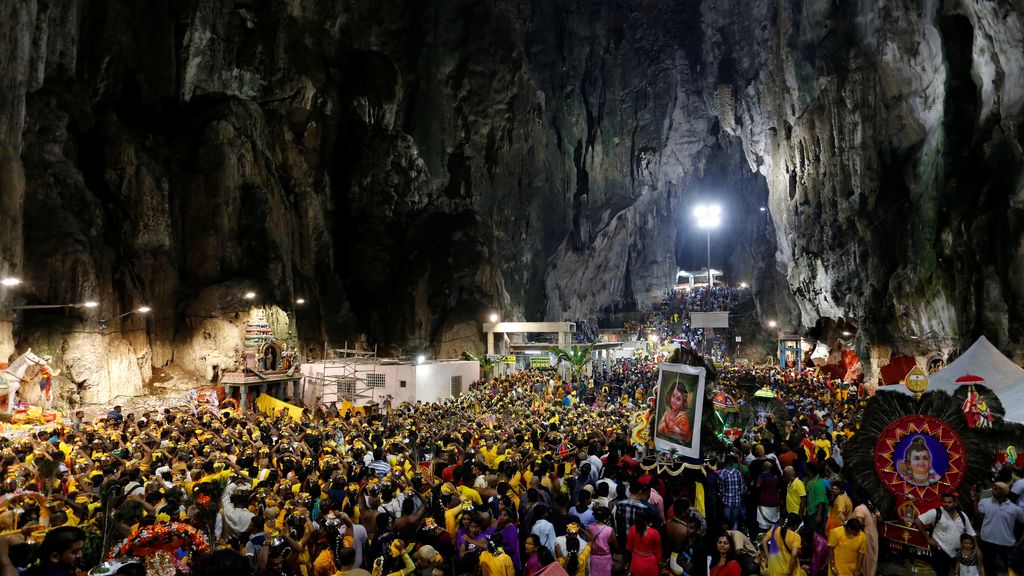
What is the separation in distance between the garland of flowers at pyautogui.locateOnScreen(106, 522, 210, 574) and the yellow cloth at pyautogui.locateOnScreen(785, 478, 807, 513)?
7053mm

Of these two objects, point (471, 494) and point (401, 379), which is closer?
point (471, 494)

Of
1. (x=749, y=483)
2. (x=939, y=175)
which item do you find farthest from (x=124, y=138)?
(x=939, y=175)

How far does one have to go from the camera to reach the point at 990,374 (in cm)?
1352

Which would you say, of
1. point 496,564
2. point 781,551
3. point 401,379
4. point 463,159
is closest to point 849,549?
point 781,551

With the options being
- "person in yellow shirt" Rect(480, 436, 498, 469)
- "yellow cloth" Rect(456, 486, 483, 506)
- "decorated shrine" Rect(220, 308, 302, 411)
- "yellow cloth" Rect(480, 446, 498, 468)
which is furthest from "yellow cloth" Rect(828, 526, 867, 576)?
"decorated shrine" Rect(220, 308, 302, 411)

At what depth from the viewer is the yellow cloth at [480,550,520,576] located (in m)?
5.29

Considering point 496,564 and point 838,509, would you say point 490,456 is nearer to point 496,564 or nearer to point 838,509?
point 496,564

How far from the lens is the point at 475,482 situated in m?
7.60

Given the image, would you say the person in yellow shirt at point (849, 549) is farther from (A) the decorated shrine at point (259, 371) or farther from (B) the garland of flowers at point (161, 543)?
(A) the decorated shrine at point (259, 371)

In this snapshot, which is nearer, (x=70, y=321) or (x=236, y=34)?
(x=70, y=321)

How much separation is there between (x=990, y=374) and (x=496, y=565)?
13610mm

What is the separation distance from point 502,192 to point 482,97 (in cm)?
619

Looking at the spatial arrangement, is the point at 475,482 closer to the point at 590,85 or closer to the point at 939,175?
the point at 939,175

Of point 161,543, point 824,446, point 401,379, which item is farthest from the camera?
point 401,379
